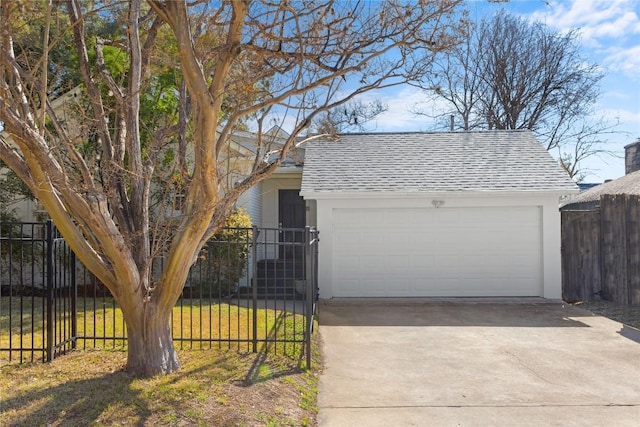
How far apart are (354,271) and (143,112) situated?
5632mm

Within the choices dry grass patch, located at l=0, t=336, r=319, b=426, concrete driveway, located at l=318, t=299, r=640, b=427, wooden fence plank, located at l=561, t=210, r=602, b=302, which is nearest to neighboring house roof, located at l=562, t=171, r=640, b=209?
wooden fence plank, located at l=561, t=210, r=602, b=302

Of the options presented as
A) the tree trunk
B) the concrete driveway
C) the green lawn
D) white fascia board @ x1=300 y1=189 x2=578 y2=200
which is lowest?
the concrete driveway

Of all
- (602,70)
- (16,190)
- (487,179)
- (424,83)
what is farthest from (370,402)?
(602,70)

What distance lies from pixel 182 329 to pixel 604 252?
880 centimetres

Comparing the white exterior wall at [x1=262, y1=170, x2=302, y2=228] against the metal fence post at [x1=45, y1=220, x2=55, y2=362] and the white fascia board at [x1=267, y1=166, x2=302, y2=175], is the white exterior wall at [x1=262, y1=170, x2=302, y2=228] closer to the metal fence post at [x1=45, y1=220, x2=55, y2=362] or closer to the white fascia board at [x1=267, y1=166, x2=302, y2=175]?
the white fascia board at [x1=267, y1=166, x2=302, y2=175]

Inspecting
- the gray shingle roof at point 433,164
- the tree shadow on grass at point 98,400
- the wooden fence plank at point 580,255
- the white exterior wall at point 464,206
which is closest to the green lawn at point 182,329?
the tree shadow on grass at point 98,400

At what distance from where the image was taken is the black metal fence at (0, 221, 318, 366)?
19.0 feet

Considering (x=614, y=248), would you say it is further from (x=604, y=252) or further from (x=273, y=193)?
(x=273, y=193)

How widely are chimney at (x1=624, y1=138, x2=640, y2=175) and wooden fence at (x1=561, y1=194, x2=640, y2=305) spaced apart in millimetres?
11679

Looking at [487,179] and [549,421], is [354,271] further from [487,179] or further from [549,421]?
[549,421]

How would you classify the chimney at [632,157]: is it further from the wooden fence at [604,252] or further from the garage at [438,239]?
the garage at [438,239]

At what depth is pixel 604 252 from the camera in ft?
34.1

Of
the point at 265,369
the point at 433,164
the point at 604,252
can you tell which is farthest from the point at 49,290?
the point at 604,252

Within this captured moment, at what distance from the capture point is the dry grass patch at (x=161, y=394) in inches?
159
